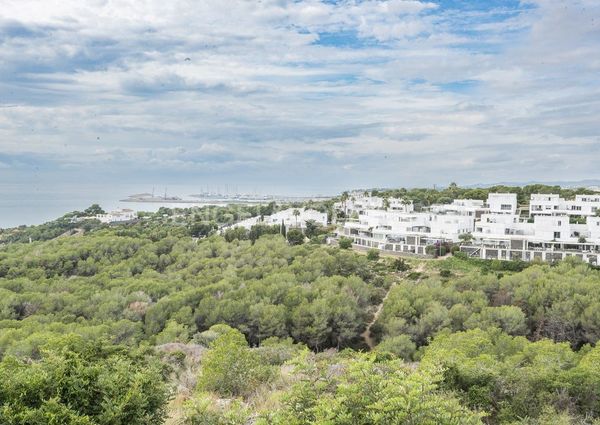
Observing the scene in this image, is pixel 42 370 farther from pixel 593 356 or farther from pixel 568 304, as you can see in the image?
pixel 568 304

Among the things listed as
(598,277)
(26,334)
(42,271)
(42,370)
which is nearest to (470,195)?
(598,277)

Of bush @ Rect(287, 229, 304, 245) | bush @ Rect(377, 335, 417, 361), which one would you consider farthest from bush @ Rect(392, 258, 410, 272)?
bush @ Rect(377, 335, 417, 361)

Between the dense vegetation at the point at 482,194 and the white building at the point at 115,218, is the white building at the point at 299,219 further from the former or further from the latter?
the white building at the point at 115,218

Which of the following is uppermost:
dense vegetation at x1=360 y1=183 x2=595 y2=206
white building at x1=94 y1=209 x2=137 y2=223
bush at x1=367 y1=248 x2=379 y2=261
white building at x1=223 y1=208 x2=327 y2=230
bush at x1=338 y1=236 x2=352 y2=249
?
dense vegetation at x1=360 y1=183 x2=595 y2=206

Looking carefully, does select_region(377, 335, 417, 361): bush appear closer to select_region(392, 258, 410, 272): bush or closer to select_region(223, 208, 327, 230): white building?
select_region(392, 258, 410, 272): bush

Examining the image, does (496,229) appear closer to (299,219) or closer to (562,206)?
(562,206)

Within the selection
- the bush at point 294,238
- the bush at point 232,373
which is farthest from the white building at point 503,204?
the bush at point 232,373

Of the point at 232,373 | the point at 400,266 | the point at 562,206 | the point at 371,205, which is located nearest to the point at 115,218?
the point at 371,205
